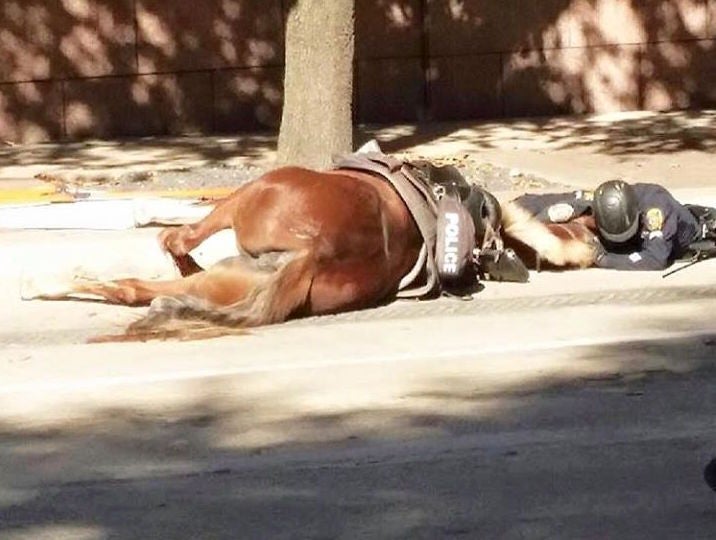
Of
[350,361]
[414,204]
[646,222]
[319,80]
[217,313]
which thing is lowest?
[350,361]

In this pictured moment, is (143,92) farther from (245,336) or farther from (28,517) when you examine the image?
(28,517)

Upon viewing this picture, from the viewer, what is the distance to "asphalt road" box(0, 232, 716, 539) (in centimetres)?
634

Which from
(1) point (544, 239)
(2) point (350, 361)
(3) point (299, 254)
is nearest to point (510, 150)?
(1) point (544, 239)

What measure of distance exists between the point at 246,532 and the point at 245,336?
133 inches

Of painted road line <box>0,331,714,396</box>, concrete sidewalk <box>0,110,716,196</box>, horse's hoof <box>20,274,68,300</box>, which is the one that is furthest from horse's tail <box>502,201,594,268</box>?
horse's hoof <box>20,274,68,300</box>

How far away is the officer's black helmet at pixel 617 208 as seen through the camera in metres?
10.7

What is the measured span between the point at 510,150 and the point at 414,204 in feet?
19.7

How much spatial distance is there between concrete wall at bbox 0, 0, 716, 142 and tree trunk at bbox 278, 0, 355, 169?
4.07 metres

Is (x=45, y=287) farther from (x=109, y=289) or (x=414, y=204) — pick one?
(x=414, y=204)

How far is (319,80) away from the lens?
43.6 feet

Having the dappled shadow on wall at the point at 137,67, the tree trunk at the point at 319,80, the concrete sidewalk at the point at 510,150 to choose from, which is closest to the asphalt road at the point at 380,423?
the tree trunk at the point at 319,80

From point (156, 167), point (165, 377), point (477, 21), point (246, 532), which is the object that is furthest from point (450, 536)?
point (477, 21)

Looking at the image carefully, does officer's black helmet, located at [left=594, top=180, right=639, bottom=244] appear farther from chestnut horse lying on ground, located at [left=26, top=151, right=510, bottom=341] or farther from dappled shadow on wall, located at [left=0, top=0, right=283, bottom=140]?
dappled shadow on wall, located at [left=0, top=0, right=283, bottom=140]

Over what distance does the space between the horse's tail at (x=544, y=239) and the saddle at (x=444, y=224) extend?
191 millimetres
